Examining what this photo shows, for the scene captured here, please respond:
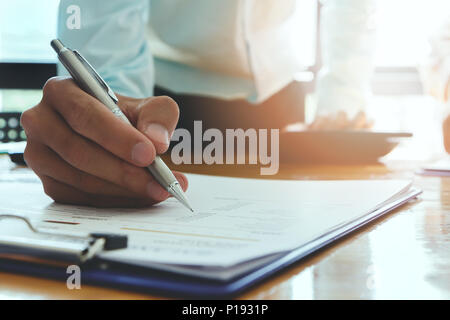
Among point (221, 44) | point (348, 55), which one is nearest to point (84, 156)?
point (221, 44)

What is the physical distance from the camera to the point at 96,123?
292mm

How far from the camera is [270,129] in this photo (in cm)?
101

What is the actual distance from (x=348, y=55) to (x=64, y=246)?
93 centimetres

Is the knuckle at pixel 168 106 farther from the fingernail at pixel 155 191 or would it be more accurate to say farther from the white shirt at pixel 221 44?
the white shirt at pixel 221 44

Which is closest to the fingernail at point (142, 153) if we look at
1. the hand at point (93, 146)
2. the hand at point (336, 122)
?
the hand at point (93, 146)

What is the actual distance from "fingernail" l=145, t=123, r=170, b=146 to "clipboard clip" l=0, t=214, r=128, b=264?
115 mm

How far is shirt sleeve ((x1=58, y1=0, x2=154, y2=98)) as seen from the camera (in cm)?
63

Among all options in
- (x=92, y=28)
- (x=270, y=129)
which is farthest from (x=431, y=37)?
(x=92, y=28)

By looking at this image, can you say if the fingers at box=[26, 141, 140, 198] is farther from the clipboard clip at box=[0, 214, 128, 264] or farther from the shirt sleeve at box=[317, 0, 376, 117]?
the shirt sleeve at box=[317, 0, 376, 117]

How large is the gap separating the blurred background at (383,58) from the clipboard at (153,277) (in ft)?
2.19

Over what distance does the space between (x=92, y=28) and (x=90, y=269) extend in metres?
0.55

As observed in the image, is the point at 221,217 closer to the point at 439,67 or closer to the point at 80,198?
the point at 80,198
